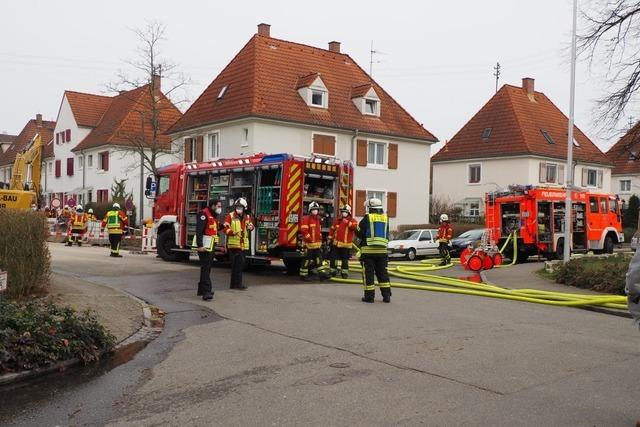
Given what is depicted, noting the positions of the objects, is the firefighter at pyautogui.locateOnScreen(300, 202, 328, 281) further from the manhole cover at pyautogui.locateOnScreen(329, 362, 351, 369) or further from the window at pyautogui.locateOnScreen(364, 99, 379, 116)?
the window at pyautogui.locateOnScreen(364, 99, 379, 116)

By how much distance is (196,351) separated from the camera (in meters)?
7.52

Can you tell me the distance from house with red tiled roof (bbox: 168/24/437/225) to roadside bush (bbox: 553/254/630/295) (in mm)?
18179

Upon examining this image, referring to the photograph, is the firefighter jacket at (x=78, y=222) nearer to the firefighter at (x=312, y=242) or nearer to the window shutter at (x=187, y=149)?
the window shutter at (x=187, y=149)

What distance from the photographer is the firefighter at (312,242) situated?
1461 cm

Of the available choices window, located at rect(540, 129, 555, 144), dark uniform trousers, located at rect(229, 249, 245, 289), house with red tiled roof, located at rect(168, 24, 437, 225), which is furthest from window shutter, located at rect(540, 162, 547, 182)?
dark uniform trousers, located at rect(229, 249, 245, 289)

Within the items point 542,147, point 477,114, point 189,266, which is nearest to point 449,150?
point 477,114

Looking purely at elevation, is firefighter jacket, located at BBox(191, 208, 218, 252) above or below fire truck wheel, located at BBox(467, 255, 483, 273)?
above

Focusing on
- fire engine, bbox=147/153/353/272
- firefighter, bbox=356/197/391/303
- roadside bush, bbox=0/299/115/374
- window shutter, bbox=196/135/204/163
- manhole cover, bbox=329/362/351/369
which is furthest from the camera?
window shutter, bbox=196/135/204/163

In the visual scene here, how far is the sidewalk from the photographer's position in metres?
8.63

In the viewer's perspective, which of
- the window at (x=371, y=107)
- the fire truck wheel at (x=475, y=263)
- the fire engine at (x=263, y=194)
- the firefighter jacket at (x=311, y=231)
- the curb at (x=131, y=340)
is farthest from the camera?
the window at (x=371, y=107)

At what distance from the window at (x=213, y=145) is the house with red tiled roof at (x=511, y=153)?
18131 mm

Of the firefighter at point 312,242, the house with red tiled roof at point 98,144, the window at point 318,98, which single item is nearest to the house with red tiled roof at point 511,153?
Answer: the window at point 318,98

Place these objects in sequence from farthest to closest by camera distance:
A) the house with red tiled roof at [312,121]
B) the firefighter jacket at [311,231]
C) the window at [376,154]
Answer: the window at [376,154]
the house with red tiled roof at [312,121]
the firefighter jacket at [311,231]

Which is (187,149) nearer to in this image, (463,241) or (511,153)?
(463,241)
